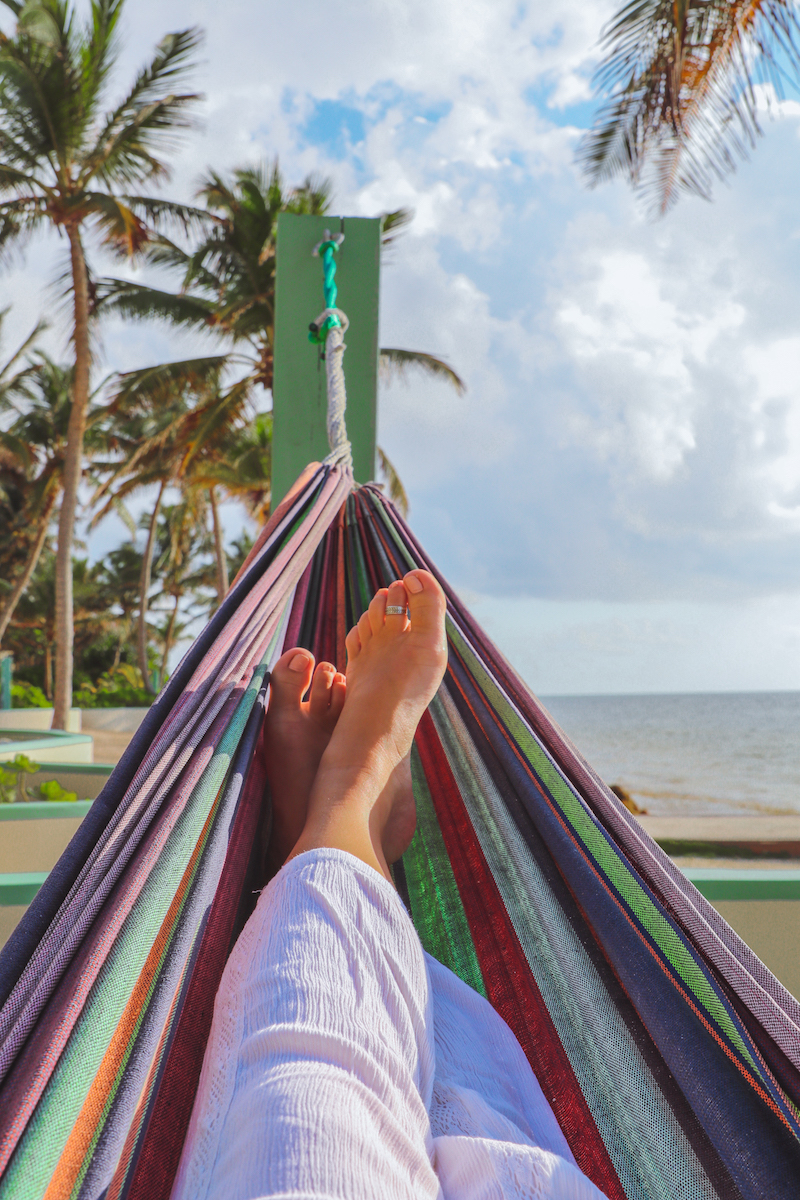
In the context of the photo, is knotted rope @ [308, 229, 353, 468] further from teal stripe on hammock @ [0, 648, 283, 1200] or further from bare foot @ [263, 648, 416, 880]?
teal stripe on hammock @ [0, 648, 283, 1200]

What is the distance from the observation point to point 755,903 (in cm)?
102

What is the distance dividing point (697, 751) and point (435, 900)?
18608 mm

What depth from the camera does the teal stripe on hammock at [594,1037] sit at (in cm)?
53

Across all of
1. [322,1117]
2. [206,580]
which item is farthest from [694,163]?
[206,580]

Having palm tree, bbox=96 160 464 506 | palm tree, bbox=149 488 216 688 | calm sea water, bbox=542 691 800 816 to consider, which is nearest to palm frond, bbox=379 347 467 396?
palm tree, bbox=96 160 464 506

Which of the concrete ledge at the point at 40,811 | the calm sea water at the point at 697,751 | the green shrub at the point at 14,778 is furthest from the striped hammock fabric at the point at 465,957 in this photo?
the calm sea water at the point at 697,751

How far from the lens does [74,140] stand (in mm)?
5543

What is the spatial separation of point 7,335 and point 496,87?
23.3 feet

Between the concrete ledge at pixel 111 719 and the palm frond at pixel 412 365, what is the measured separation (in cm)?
562

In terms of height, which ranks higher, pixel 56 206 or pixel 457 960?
pixel 56 206

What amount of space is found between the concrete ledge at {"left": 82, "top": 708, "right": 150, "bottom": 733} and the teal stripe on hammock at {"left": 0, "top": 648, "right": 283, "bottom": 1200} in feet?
33.3

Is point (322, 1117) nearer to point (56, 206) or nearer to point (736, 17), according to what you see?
point (736, 17)

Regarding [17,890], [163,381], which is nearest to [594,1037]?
[17,890]

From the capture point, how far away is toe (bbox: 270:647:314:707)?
99cm
